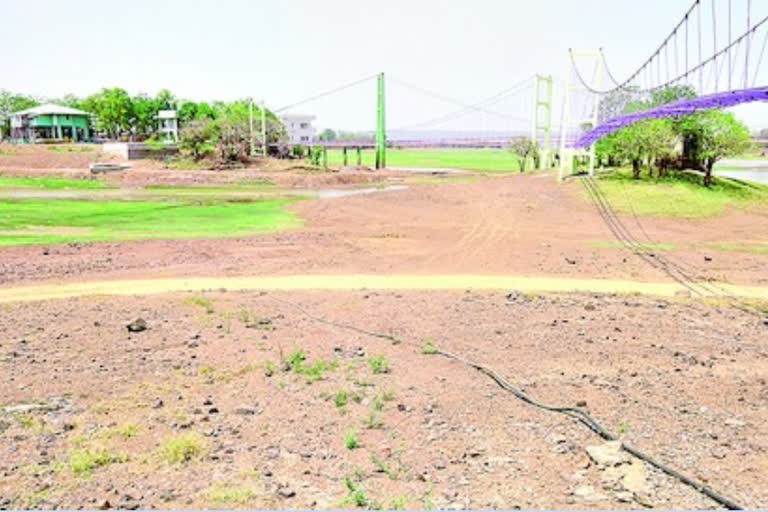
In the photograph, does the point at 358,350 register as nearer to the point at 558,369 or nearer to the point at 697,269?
the point at 558,369

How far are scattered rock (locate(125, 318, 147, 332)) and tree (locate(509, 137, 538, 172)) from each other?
59938mm

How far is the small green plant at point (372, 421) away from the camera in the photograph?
321 inches

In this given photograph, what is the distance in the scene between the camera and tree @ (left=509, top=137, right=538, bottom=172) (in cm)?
6862

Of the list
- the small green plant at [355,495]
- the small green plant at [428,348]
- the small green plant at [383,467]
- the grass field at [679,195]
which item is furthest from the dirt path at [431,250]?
the small green plant at [355,495]

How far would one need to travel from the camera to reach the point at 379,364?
10250 millimetres

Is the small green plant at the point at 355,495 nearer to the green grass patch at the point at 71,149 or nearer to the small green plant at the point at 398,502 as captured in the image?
the small green plant at the point at 398,502

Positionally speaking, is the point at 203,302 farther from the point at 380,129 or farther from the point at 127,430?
the point at 380,129

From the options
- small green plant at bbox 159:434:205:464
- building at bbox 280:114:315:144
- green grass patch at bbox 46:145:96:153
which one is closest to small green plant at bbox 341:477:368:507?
small green plant at bbox 159:434:205:464

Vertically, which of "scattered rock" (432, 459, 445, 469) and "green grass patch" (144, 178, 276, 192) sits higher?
"green grass patch" (144, 178, 276, 192)

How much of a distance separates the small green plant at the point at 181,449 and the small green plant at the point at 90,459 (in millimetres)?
439

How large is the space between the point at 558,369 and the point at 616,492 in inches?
148

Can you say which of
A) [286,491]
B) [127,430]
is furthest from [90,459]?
[286,491]

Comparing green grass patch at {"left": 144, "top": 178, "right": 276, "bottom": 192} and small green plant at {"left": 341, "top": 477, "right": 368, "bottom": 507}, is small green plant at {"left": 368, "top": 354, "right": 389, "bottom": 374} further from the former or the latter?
green grass patch at {"left": 144, "top": 178, "right": 276, "bottom": 192}

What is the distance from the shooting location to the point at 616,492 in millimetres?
6566
